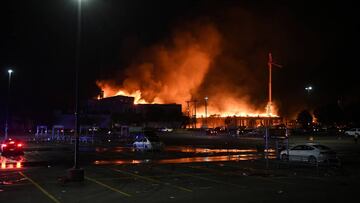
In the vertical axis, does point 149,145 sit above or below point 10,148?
above

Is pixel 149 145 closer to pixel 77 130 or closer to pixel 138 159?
pixel 138 159

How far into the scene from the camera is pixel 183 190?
17266 millimetres

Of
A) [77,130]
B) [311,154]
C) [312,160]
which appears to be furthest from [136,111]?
[77,130]

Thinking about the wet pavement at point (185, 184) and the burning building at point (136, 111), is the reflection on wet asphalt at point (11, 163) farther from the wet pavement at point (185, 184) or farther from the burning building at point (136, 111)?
the burning building at point (136, 111)

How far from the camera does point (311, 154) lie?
95.5 ft

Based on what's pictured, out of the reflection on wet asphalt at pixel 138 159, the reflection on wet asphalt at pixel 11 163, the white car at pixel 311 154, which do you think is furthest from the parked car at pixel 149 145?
the white car at pixel 311 154

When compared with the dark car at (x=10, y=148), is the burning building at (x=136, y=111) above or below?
above

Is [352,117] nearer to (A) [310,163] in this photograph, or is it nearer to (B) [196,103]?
(B) [196,103]

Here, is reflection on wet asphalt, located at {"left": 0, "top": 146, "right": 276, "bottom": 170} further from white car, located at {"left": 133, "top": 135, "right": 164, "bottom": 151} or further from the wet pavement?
white car, located at {"left": 133, "top": 135, "right": 164, "bottom": 151}

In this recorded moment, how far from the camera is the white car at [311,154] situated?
92.1ft

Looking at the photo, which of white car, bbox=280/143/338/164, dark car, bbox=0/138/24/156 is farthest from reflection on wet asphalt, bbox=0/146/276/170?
white car, bbox=280/143/338/164

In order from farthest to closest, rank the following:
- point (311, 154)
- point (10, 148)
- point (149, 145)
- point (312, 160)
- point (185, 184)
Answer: point (149, 145) < point (10, 148) < point (311, 154) < point (312, 160) < point (185, 184)

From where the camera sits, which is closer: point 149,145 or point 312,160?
point 312,160

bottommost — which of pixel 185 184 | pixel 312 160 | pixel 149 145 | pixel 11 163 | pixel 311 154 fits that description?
pixel 185 184
